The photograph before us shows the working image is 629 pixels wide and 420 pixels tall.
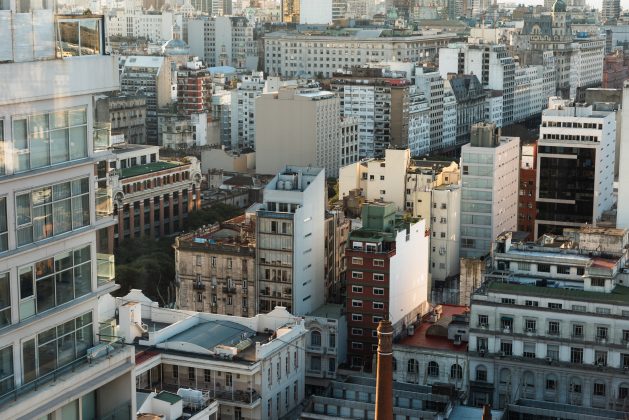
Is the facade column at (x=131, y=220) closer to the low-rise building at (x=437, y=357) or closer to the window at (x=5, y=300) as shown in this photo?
the low-rise building at (x=437, y=357)

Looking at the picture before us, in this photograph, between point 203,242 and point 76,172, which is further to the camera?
point 203,242

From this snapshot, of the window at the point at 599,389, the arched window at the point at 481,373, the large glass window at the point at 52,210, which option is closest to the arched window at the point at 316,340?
the arched window at the point at 481,373

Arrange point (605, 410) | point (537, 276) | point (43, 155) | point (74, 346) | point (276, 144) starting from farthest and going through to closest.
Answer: point (276, 144) → point (537, 276) → point (605, 410) → point (74, 346) → point (43, 155)

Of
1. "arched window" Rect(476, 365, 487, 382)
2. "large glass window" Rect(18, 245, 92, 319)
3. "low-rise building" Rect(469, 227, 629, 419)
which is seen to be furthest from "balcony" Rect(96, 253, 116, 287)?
"arched window" Rect(476, 365, 487, 382)

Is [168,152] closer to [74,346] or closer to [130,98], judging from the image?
[130,98]

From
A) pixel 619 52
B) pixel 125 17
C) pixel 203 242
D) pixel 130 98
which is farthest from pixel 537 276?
pixel 125 17

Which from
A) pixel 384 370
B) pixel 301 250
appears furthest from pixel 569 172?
pixel 384 370
